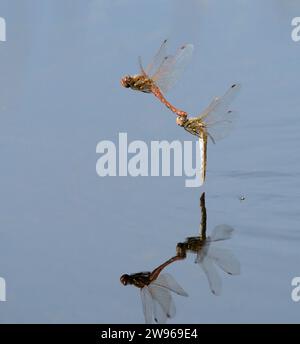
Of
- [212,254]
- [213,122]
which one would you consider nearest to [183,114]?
[213,122]

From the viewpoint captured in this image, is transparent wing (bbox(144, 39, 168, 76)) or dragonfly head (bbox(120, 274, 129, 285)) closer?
dragonfly head (bbox(120, 274, 129, 285))

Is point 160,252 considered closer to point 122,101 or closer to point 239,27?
point 122,101

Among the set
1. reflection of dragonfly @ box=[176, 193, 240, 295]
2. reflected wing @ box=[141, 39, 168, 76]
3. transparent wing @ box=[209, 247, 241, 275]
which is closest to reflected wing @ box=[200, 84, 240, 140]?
reflected wing @ box=[141, 39, 168, 76]

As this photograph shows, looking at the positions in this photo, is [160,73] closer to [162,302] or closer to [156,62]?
[156,62]

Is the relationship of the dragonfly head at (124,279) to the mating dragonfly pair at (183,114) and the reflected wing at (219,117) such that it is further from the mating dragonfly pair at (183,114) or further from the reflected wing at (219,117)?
the reflected wing at (219,117)

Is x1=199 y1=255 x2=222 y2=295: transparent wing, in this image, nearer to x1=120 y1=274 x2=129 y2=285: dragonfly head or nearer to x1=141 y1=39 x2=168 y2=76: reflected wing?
x1=120 y1=274 x2=129 y2=285: dragonfly head

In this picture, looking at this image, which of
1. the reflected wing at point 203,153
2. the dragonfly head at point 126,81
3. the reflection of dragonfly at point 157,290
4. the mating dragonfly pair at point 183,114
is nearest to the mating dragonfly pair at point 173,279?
the reflection of dragonfly at point 157,290

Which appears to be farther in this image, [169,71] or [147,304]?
[169,71]
